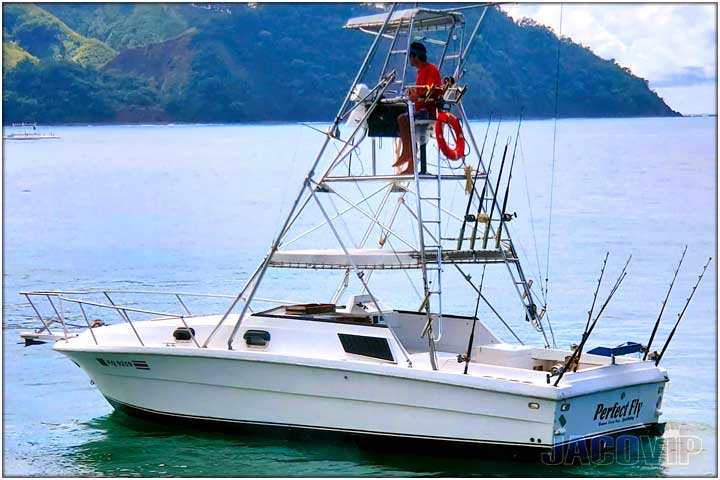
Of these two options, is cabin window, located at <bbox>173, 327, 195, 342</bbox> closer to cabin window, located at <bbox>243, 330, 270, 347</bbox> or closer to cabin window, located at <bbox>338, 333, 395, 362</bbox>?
cabin window, located at <bbox>243, 330, 270, 347</bbox>

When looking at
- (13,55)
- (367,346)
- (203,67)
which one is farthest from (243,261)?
(13,55)

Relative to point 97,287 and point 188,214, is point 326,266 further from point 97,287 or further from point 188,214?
point 188,214

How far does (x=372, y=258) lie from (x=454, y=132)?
2.08m

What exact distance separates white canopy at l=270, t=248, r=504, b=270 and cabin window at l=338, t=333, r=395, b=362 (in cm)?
97

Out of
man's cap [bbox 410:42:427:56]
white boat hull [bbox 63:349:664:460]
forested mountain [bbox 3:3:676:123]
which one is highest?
forested mountain [bbox 3:3:676:123]

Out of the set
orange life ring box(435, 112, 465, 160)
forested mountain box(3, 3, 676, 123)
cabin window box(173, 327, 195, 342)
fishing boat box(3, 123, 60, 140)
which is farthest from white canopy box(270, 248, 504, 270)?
fishing boat box(3, 123, 60, 140)

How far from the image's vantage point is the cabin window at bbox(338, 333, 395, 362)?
1908 cm

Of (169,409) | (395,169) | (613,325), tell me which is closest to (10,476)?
(169,409)

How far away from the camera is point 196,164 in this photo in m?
99.8

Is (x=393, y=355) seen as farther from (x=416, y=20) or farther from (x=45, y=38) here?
(x=45, y=38)

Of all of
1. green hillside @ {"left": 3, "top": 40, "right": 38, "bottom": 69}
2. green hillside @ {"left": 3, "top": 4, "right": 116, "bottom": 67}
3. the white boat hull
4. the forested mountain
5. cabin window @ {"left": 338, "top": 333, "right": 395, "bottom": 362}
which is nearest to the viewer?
the white boat hull

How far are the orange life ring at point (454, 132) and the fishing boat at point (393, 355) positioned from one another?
19 millimetres

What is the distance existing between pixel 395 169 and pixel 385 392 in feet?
11.3

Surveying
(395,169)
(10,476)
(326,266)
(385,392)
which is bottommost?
(10,476)
